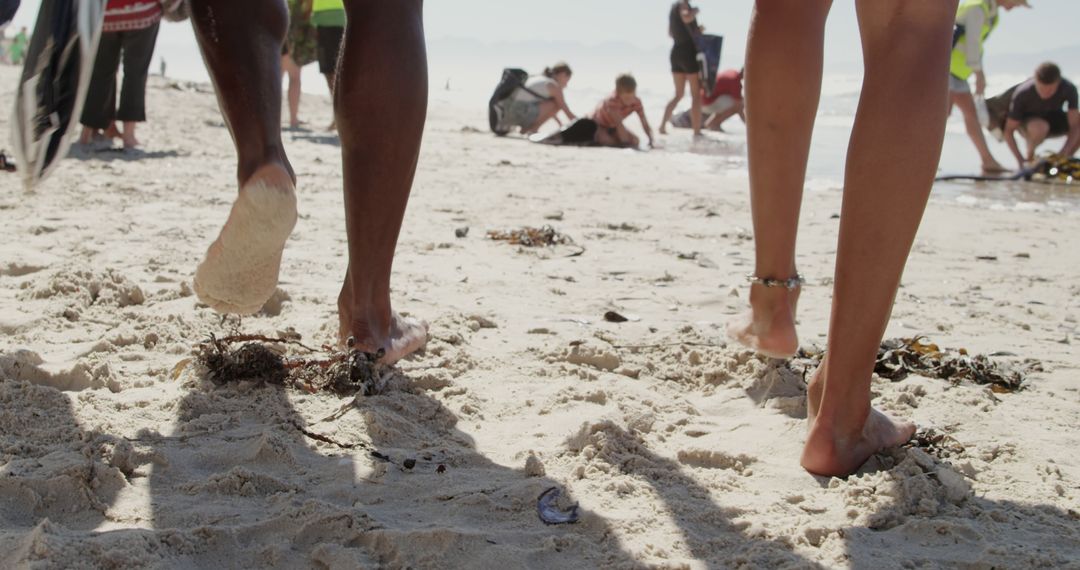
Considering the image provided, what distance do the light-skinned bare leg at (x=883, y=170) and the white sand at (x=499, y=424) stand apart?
5cm

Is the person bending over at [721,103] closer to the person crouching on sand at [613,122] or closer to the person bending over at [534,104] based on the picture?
the person bending over at [534,104]

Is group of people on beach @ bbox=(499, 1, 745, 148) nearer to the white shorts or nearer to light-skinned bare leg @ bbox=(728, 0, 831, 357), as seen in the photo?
the white shorts

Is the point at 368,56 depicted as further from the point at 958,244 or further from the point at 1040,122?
the point at 1040,122

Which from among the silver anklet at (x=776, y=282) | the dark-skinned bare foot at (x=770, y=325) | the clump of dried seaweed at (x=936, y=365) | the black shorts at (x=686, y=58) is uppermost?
the black shorts at (x=686, y=58)

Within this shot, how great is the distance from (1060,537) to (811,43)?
3.82 feet

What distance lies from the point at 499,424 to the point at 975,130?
7879mm

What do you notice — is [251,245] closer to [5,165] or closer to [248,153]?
[248,153]

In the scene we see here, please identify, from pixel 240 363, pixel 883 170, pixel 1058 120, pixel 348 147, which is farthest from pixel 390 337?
pixel 1058 120

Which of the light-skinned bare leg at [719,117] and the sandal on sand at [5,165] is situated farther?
the light-skinned bare leg at [719,117]

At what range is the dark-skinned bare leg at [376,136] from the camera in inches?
81.5

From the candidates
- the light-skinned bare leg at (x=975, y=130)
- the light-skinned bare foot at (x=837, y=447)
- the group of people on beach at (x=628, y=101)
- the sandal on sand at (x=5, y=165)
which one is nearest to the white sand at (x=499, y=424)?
the light-skinned bare foot at (x=837, y=447)

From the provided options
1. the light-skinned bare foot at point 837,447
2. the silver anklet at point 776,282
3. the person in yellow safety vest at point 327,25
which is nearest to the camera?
the light-skinned bare foot at point 837,447

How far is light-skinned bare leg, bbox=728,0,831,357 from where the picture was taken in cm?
220

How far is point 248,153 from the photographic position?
74.3 inches
